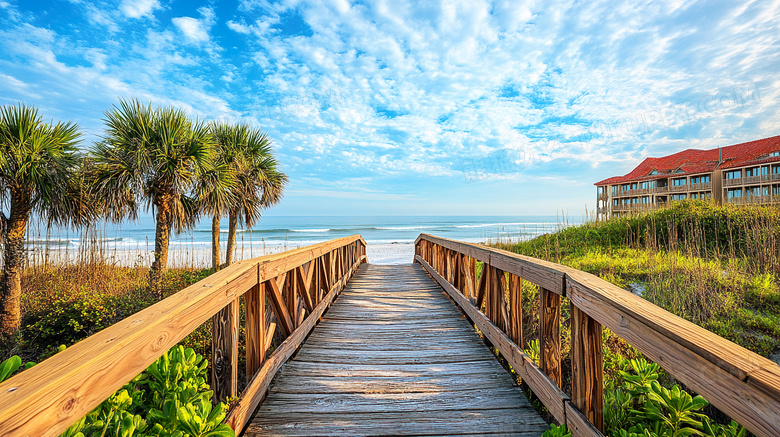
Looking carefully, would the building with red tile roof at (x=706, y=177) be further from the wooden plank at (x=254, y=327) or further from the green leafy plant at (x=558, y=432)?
the wooden plank at (x=254, y=327)

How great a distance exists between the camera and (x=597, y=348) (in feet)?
5.41

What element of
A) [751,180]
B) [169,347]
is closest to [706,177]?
[751,180]

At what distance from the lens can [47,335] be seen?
16.7 ft

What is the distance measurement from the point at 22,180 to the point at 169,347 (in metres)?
6.97

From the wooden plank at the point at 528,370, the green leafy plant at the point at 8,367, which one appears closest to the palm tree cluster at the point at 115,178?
the green leafy plant at the point at 8,367

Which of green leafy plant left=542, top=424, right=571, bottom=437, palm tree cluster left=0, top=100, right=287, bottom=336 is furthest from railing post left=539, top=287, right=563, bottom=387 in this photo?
palm tree cluster left=0, top=100, right=287, bottom=336

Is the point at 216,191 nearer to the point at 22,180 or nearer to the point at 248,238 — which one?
the point at 22,180

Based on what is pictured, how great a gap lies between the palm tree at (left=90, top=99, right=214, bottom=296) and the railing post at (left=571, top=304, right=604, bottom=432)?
8.14 meters

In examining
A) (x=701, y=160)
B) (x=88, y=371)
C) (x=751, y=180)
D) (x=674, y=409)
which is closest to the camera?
(x=88, y=371)

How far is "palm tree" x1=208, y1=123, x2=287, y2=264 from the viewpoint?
11.7m

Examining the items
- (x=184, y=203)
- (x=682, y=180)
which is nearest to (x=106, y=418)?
(x=184, y=203)

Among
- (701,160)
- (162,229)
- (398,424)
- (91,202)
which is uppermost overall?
(701,160)

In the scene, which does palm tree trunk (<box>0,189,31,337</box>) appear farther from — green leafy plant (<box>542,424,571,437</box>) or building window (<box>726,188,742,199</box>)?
building window (<box>726,188,742,199</box>)

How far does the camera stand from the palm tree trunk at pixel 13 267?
5.15m
